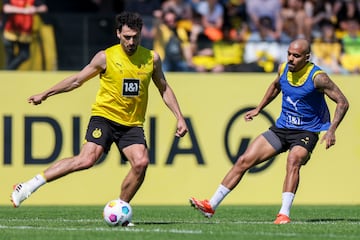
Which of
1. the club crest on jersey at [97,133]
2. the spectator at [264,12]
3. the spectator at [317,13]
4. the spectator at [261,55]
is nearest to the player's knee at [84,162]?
the club crest on jersey at [97,133]

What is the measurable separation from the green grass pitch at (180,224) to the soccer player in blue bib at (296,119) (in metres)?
0.54

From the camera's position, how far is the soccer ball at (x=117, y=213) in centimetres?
1141

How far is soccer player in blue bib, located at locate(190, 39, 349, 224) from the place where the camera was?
12.4 m

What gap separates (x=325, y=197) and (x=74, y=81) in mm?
6785

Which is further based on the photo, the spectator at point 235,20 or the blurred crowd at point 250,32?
the spectator at point 235,20

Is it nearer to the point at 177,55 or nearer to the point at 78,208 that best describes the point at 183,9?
the point at 177,55

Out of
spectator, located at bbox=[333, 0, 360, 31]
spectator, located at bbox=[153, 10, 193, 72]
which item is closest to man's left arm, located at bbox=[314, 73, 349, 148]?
spectator, located at bbox=[153, 10, 193, 72]

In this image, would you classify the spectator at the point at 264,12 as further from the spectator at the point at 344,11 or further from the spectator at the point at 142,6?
the spectator at the point at 142,6

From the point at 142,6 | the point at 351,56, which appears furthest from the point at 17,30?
the point at 351,56

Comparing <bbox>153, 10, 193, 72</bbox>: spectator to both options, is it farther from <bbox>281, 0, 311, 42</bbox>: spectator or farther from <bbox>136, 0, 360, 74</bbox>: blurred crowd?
<bbox>281, 0, 311, 42</bbox>: spectator

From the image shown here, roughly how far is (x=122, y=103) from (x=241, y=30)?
27.3 ft

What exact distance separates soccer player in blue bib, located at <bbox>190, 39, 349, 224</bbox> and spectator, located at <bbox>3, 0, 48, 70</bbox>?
222 inches

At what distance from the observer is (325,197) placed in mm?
17406

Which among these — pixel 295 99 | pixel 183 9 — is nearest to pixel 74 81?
pixel 295 99
